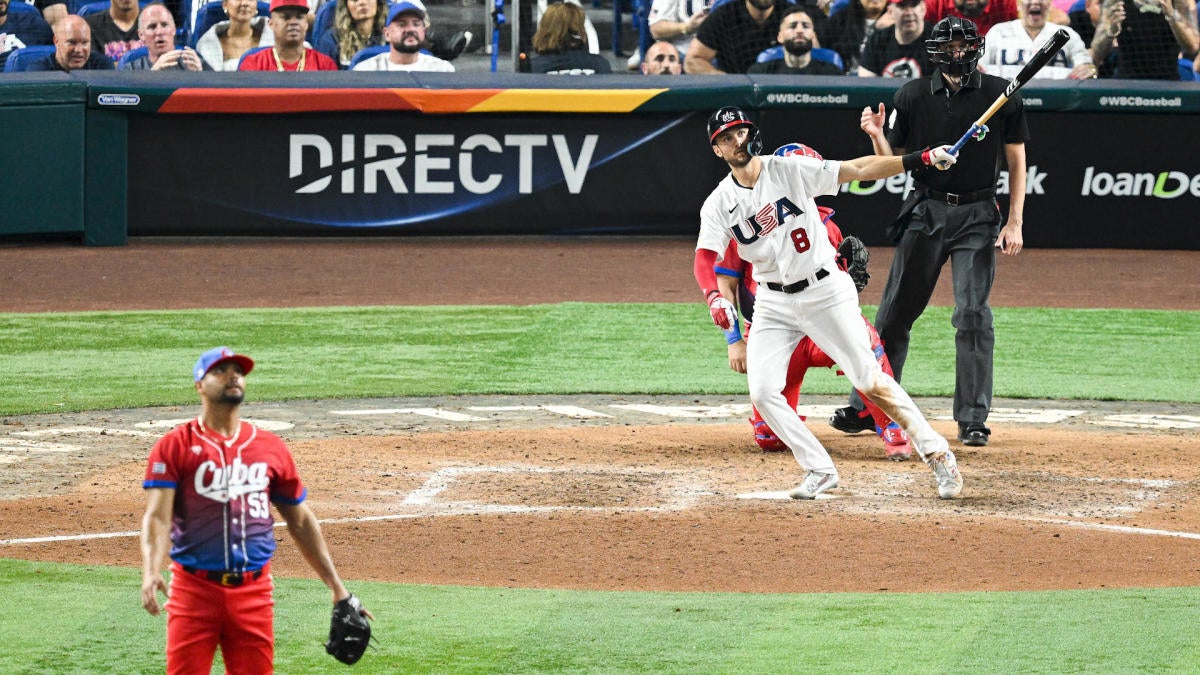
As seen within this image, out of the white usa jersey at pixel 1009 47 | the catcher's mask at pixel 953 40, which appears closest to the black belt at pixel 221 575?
the catcher's mask at pixel 953 40

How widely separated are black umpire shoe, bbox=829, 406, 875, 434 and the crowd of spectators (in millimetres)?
7074

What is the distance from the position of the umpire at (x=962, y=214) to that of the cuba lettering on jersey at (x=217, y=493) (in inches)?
211

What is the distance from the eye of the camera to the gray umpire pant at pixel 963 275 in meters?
9.15

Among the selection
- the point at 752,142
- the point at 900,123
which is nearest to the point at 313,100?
the point at 900,123

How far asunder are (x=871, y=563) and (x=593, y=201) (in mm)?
10141

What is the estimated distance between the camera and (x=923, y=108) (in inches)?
368

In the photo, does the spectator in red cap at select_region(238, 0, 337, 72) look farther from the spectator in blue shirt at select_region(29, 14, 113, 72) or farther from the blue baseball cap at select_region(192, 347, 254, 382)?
the blue baseball cap at select_region(192, 347, 254, 382)

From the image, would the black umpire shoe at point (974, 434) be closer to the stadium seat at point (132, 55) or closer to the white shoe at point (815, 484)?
the white shoe at point (815, 484)

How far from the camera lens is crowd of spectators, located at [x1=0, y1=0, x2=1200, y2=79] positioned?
16047mm

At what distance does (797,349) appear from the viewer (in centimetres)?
903

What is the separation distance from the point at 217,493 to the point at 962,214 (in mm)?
5591

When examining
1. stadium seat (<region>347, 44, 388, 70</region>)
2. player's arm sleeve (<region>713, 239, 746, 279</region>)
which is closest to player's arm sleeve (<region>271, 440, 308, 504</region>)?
player's arm sleeve (<region>713, 239, 746, 279</region>)

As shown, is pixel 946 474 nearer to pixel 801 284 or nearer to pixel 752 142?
pixel 801 284

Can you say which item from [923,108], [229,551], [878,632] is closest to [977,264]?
[923,108]
